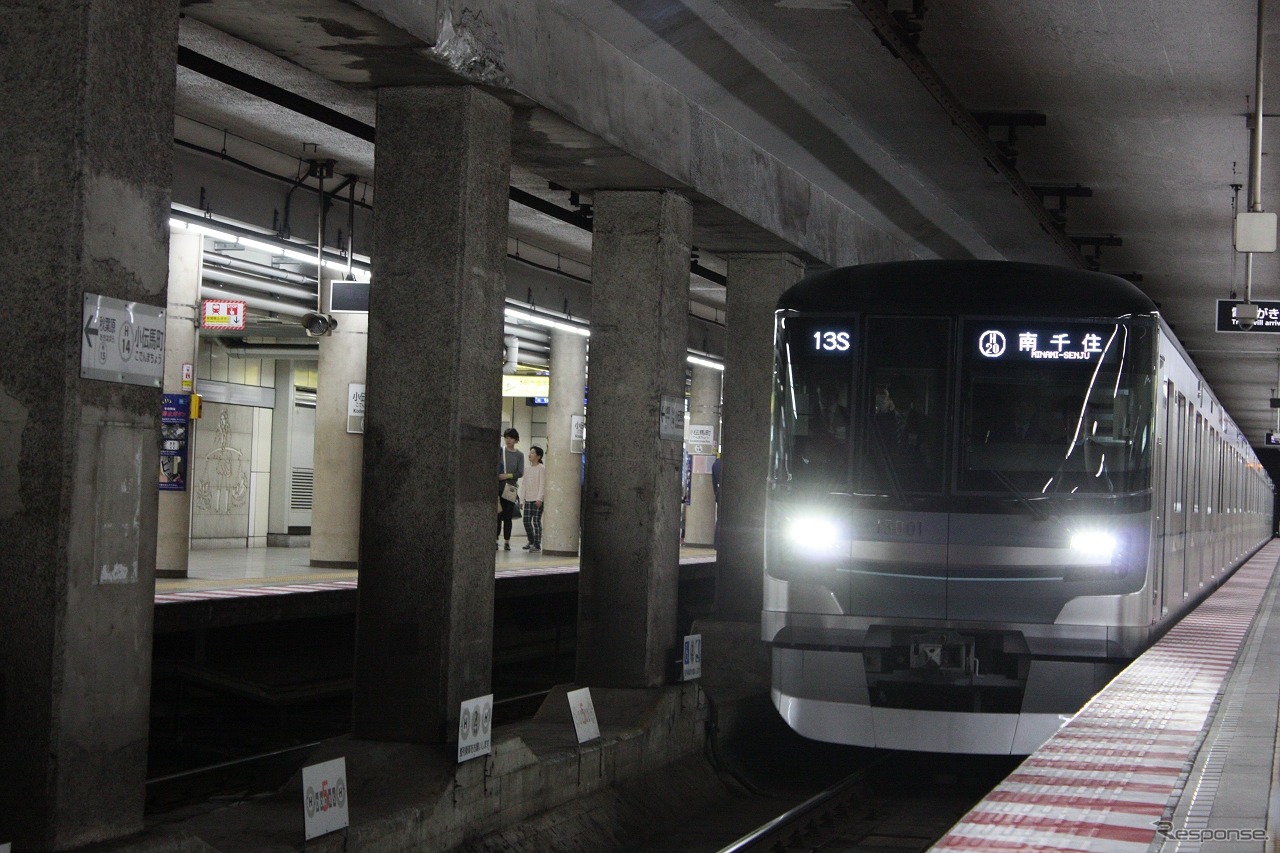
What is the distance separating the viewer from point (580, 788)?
9.35 metres

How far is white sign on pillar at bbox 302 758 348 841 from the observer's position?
666cm

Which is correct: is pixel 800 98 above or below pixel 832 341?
above

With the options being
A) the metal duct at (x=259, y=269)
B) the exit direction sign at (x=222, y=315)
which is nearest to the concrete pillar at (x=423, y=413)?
the exit direction sign at (x=222, y=315)

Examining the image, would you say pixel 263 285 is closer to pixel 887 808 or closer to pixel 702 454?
pixel 887 808

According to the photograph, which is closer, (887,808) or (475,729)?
(475,729)

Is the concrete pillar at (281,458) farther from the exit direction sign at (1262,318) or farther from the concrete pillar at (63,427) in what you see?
the concrete pillar at (63,427)

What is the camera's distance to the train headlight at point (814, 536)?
9695 millimetres

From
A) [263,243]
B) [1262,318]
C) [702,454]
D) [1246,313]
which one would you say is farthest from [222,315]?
[702,454]

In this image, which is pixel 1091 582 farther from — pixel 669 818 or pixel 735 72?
pixel 735 72

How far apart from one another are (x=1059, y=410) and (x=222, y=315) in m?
9.96

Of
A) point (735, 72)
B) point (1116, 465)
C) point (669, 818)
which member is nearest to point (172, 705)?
point (669, 818)

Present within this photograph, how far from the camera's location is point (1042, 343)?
9.62 meters

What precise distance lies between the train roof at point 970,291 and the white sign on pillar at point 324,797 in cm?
450

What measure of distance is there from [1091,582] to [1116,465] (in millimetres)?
723
